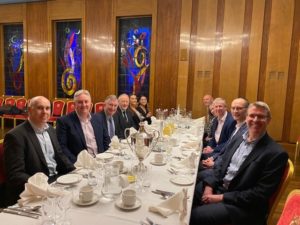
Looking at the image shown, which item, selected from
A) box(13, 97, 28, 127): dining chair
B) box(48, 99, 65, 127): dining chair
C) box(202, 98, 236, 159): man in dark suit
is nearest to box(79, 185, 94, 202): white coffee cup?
box(202, 98, 236, 159): man in dark suit

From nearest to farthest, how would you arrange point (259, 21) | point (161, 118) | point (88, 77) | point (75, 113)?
point (75, 113)
point (161, 118)
point (259, 21)
point (88, 77)

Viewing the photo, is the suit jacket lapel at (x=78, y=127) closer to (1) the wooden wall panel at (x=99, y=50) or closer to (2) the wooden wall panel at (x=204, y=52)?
(2) the wooden wall panel at (x=204, y=52)

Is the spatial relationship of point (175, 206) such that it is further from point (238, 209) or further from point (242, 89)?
point (242, 89)

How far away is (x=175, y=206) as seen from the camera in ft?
4.53

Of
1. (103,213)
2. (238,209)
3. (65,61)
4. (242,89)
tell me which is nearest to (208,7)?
(242,89)

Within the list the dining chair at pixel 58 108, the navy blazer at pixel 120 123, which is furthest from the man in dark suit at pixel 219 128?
the dining chair at pixel 58 108

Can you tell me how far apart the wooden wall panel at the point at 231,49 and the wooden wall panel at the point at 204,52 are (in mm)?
270

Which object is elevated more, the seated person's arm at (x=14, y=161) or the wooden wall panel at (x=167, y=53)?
the wooden wall panel at (x=167, y=53)

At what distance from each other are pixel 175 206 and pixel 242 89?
542 centimetres

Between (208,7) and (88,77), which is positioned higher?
(208,7)

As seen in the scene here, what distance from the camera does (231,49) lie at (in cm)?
618

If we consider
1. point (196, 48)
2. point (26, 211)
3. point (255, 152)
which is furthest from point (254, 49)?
point (26, 211)

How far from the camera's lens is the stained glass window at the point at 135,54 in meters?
6.99

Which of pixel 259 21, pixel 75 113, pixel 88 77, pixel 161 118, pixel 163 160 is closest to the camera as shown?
pixel 163 160
